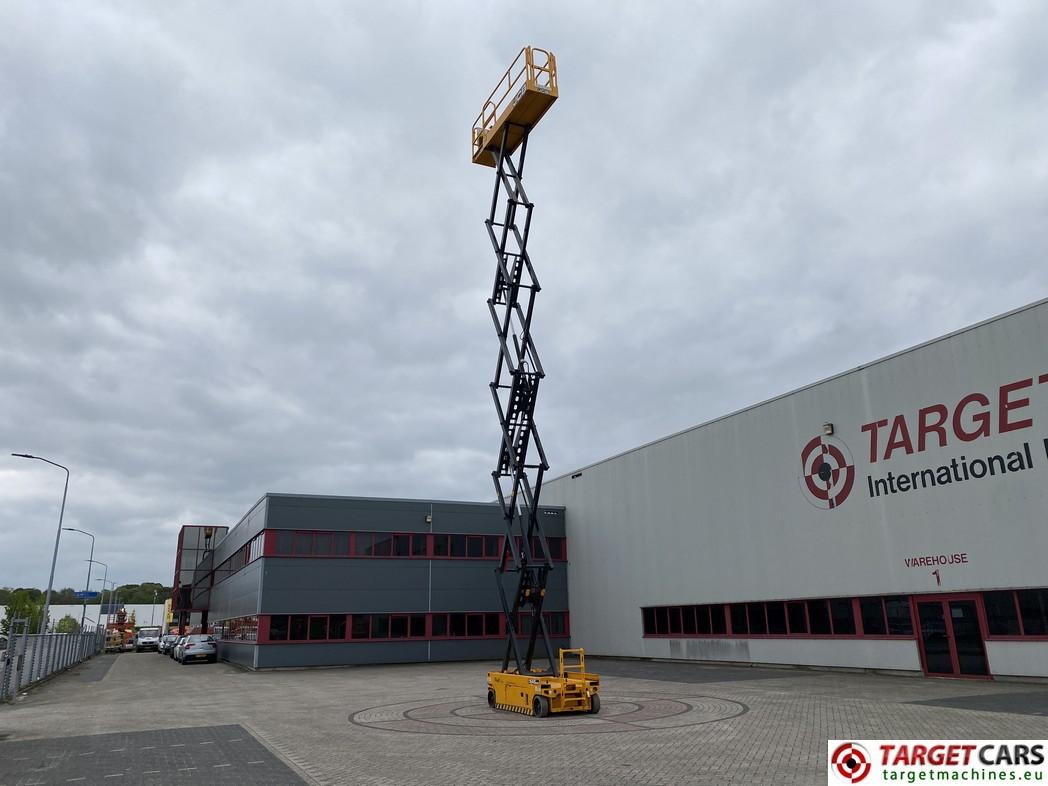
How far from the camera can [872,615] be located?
2378cm

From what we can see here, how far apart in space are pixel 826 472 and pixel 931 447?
3.92 metres

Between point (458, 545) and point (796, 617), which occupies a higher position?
point (458, 545)

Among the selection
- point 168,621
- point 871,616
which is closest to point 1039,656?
point 871,616

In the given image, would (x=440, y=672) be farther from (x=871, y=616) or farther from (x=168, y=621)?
(x=168, y=621)

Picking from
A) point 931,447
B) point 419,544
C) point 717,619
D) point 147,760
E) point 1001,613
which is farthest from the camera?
point 419,544

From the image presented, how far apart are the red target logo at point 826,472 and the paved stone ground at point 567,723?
18.6ft

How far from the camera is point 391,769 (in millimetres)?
11133

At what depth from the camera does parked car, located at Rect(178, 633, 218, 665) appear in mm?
44625

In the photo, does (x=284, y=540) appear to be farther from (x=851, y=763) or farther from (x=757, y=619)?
(x=851, y=763)

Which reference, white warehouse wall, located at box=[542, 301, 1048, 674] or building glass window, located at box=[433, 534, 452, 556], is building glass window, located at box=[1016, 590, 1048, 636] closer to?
white warehouse wall, located at box=[542, 301, 1048, 674]

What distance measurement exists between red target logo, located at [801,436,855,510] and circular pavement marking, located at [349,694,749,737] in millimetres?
9432

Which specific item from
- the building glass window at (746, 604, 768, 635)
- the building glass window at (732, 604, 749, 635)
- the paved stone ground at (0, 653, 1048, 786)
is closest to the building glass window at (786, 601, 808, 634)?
the building glass window at (746, 604, 768, 635)

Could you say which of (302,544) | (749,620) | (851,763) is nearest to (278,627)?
(302,544)

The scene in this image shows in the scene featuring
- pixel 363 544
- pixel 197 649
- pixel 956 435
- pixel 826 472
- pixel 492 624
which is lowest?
pixel 197 649
